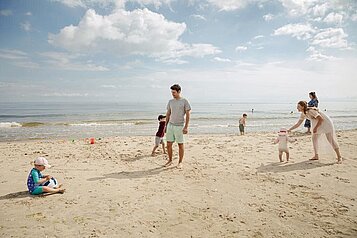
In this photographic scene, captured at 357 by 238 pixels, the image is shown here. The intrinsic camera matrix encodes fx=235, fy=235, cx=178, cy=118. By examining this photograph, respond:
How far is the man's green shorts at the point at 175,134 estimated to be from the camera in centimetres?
629

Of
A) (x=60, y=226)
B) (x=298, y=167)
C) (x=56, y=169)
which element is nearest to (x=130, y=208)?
(x=60, y=226)

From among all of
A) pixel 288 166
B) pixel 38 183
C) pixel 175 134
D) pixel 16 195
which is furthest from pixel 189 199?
pixel 288 166

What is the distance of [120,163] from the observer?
23.5 ft

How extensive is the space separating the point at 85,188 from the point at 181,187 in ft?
6.56

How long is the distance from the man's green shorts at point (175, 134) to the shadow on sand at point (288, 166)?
7.21 feet

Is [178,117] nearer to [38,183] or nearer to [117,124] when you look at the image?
[38,183]

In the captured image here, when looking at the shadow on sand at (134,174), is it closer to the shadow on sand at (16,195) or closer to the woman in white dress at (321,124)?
the shadow on sand at (16,195)

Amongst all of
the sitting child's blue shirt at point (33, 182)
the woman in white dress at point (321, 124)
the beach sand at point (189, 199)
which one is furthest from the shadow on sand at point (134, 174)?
the woman in white dress at point (321, 124)

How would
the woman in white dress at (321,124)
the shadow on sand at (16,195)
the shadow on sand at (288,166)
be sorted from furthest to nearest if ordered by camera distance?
the woman in white dress at (321,124)
the shadow on sand at (288,166)
the shadow on sand at (16,195)

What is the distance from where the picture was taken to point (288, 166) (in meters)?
6.38

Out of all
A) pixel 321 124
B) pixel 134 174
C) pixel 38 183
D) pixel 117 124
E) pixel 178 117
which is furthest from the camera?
pixel 117 124

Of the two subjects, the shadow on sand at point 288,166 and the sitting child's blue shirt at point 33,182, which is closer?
the sitting child's blue shirt at point 33,182

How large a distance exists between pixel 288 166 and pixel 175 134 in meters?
3.19

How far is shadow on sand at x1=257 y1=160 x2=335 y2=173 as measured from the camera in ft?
19.9
